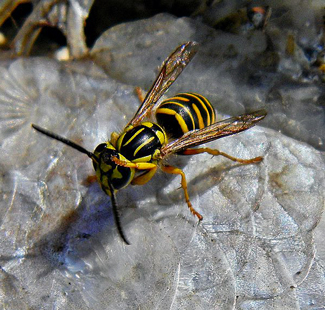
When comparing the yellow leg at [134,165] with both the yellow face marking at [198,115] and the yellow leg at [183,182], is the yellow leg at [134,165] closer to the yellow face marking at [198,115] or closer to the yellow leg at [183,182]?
the yellow leg at [183,182]

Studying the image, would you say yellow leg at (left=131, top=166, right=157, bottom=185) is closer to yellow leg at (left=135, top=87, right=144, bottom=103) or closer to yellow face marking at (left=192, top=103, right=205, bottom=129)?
yellow face marking at (left=192, top=103, right=205, bottom=129)

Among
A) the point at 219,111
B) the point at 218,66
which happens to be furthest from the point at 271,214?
the point at 218,66

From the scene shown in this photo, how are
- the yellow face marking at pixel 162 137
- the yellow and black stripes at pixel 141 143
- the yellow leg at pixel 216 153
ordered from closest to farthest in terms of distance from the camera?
the yellow and black stripes at pixel 141 143 → the yellow face marking at pixel 162 137 → the yellow leg at pixel 216 153

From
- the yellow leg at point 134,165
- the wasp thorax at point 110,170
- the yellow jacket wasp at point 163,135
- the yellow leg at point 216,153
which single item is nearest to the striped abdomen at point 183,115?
the yellow jacket wasp at point 163,135

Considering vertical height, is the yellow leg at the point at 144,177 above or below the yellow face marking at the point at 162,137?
below

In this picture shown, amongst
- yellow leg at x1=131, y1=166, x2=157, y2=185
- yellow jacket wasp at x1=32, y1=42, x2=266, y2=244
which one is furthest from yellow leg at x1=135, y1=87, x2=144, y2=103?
yellow leg at x1=131, y1=166, x2=157, y2=185

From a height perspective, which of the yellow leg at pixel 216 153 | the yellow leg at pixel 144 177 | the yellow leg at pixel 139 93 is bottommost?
the yellow leg at pixel 216 153

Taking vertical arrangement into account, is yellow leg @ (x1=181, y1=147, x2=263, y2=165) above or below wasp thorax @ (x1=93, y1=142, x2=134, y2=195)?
below
